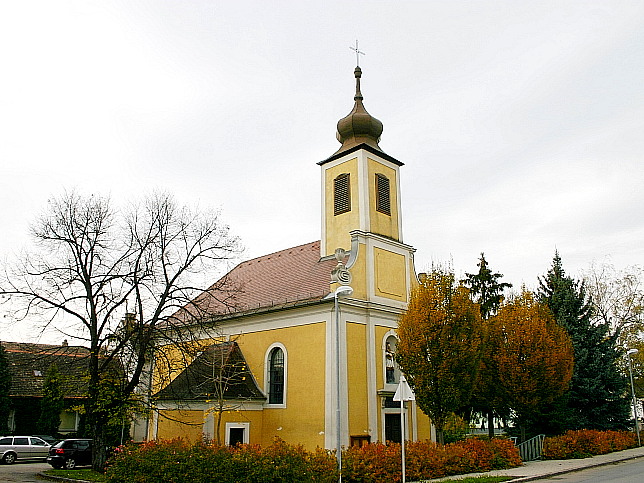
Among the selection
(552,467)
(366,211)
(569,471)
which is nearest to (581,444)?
(552,467)

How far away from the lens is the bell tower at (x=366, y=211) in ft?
84.0

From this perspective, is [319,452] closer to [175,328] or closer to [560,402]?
[175,328]

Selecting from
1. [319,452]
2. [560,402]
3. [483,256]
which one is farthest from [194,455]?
[483,256]

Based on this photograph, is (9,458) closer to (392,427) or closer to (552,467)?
(392,427)

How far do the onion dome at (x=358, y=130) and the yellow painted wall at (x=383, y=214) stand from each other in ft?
3.94

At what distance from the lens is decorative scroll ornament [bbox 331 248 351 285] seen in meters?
23.5

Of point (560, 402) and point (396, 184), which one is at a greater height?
point (396, 184)

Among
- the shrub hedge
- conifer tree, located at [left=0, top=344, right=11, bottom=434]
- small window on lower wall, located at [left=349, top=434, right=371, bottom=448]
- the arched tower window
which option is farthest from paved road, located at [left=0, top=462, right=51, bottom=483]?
the shrub hedge

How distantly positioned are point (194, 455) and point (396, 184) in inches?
722

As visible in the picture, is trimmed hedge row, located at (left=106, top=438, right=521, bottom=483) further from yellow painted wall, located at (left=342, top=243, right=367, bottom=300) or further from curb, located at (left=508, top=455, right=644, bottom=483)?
yellow painted wall, located at (left=342, top=243, right=367, bottom=300)

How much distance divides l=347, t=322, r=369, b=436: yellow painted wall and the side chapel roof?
4.49 metres

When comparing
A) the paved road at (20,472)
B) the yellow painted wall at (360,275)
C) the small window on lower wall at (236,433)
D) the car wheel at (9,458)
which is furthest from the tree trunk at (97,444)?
the yellow painted wall at (360,275)

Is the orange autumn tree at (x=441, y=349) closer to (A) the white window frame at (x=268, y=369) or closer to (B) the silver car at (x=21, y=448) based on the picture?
(A) the white window frame at (x=268, y=369)

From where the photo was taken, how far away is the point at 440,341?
66.2 ft
